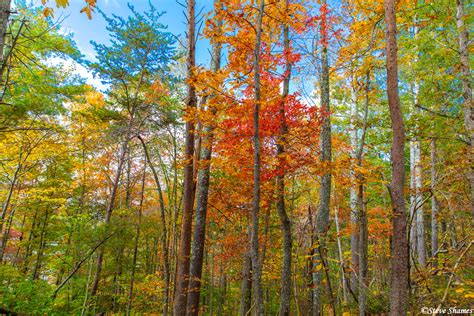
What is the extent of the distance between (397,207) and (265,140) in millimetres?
4561

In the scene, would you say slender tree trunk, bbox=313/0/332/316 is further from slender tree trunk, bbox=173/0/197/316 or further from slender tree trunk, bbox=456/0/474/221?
slender tree trunk, bbox=173/0/197/316

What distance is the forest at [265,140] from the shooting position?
14.0ft

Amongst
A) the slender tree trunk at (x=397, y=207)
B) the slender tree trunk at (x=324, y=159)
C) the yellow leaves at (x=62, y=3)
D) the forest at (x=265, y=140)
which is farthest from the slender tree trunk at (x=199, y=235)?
the yellow leaves at (x=62, y=3)

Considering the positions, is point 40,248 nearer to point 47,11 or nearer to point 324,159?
point 324,159

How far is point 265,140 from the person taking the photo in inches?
307

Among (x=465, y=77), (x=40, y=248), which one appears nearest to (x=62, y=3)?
(x=465, y=77)

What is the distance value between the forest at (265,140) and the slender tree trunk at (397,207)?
0.02 meters

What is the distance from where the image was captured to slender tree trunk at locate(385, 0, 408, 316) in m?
3.47

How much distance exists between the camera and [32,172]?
13.5 meters

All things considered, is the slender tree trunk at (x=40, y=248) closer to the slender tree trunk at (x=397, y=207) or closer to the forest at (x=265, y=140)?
the forest at (x=265, y=140)

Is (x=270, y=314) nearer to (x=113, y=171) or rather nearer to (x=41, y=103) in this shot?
(x=113, y=171)

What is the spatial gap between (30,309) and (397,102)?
31.8 ft

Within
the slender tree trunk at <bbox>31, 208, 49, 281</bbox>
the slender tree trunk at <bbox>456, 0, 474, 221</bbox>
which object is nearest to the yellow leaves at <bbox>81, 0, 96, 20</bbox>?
the slender tree trunk at <bbox>456, 0, 474, 221</bbox>

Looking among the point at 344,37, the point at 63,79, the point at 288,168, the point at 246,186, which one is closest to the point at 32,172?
the point at 63,79
